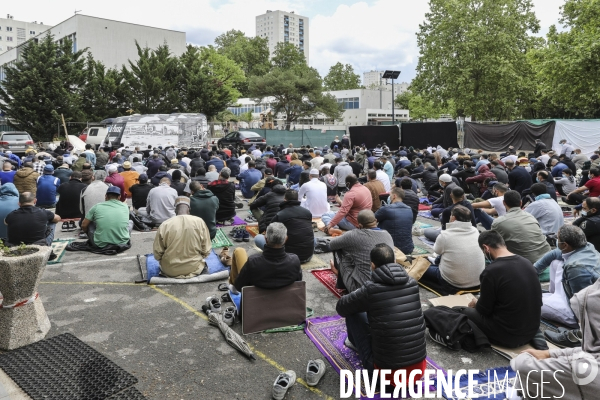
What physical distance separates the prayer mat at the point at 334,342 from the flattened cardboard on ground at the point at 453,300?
3.61ft

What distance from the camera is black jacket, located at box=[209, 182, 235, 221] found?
9.32 metres

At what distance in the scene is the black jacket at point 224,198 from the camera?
9.32m

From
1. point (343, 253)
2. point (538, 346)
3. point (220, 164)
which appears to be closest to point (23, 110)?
point (220, 164)

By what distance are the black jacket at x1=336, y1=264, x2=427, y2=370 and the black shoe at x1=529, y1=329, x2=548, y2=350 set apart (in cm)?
149

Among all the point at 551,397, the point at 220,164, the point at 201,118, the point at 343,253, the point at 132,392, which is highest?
the point at 201,118

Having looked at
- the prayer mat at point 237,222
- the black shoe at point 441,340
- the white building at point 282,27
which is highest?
the white building at point 282,27

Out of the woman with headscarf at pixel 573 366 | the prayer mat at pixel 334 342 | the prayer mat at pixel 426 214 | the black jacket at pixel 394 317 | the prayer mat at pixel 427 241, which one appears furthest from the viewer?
the prayer mat at pixel 426 214

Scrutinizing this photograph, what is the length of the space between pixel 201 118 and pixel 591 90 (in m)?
21.3

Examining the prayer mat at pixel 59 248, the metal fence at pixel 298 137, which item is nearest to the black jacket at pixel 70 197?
the prayer mat at pixel 59 248

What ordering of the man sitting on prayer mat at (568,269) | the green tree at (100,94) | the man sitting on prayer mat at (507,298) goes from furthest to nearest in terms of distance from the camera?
the green tree at (100,94), the man sitting on prayer mat at (568,269), the man sitting on prayer mat at (507,298)

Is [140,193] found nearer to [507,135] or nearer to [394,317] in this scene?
[394,317]

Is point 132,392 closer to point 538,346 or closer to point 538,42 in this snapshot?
point 538,346

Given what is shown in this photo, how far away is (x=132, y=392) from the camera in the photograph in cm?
A: 364

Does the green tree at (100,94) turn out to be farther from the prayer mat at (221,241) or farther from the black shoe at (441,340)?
the black shoe at (441,340)
